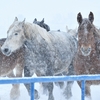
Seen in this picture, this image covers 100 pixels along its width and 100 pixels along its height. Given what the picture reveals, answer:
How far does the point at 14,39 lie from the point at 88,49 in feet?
4.73

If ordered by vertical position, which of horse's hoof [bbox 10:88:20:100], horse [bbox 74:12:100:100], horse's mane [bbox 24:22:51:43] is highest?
horse's mane [bbox 24:22:51:43]

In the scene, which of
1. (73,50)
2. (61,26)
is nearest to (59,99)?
(73,50)

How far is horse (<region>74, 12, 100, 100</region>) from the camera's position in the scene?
17.4 feet

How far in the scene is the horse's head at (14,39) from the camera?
18.4 feet

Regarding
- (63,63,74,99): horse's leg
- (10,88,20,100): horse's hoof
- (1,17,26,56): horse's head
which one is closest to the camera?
(1,17,26,56): horse's head

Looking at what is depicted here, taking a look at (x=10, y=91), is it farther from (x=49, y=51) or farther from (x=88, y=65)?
(x=88, y=65)

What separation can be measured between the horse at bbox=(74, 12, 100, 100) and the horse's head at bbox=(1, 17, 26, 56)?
1.14 m

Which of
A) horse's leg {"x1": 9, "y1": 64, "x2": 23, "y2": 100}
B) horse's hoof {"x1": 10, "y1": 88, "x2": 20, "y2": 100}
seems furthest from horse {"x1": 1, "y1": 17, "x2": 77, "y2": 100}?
horse's hoof {"x1": 10, "y1": 88, "x2": 20, "y2": 100}

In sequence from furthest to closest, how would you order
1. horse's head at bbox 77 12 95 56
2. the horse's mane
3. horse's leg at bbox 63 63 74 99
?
horse's leg at bbox 63 63 74 99 < the horse's mane < horse's head at bbox 77 12 95 56

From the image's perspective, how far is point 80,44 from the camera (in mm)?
5367

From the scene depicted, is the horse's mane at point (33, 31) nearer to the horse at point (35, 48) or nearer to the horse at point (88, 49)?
the horse at point (35, 48)

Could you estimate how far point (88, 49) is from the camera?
5.25 m

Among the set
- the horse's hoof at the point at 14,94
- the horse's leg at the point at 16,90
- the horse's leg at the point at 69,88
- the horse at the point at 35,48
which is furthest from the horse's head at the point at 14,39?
the horse's leg at the point at 69,88

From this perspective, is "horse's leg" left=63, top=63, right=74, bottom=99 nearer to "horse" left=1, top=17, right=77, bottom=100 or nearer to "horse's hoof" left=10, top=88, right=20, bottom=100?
"horse" left=1, top=17, right=77, bottom=100
